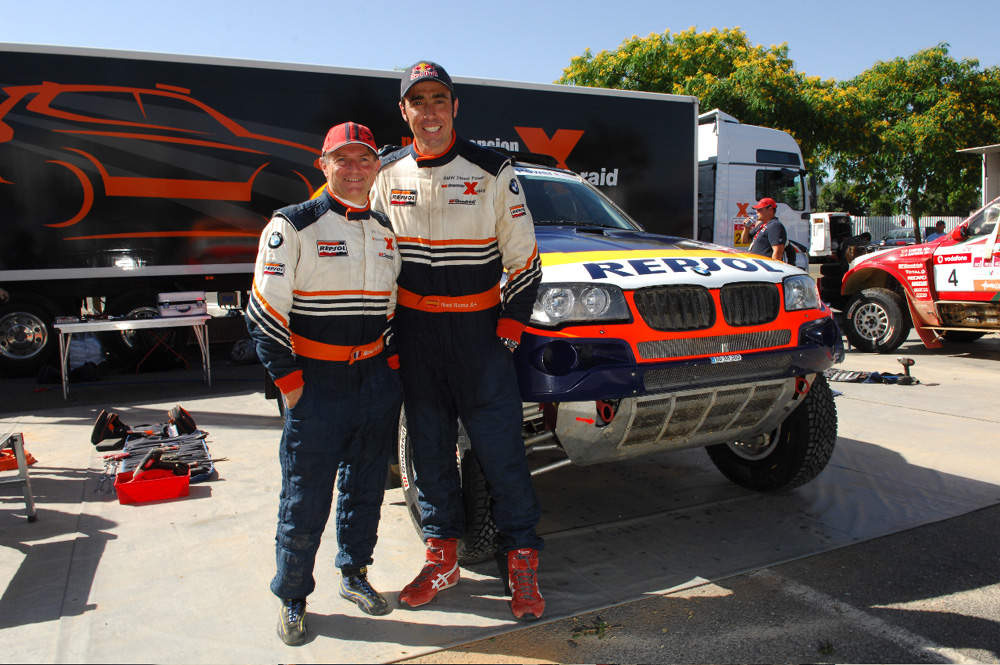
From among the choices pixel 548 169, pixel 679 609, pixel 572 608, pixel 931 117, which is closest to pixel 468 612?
pixel 572 608

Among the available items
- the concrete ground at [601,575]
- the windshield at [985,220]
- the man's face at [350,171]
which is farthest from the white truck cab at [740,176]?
the man's face at [350,171]

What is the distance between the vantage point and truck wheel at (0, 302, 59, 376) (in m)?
8.41

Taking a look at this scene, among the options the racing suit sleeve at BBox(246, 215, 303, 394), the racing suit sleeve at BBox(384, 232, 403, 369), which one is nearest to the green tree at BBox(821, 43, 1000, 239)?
the racing suit sleeve at BBox(384, 232, 403, 369)

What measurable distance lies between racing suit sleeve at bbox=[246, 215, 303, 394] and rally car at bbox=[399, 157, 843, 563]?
2.95 feet

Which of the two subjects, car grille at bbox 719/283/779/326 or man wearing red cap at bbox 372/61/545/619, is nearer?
man wearing red cap at bbox 372/61/545/619

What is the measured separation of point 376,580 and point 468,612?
501 millimetres

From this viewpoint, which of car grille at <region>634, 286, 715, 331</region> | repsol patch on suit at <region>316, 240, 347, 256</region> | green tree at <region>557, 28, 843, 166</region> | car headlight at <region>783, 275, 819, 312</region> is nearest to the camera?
repsol patch on suit at <region>316, 240, 347, 256</region>

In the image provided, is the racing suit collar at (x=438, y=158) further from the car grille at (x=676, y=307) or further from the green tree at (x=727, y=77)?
the green tree at (x=727, y=77)

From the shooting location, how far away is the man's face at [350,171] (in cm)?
259

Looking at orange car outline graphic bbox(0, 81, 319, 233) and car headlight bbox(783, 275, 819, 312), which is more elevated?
orange car outline graphic bbox(0, 81, 319, 233)

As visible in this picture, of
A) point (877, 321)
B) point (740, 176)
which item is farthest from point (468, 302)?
point (740, 176)

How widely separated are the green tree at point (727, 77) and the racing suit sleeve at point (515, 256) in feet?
73.7

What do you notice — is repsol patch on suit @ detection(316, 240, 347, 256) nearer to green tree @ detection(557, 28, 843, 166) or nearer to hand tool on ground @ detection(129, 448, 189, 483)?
hand tool on ground @ detection(129, 448, 189, 483)

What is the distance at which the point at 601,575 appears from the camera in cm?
308
